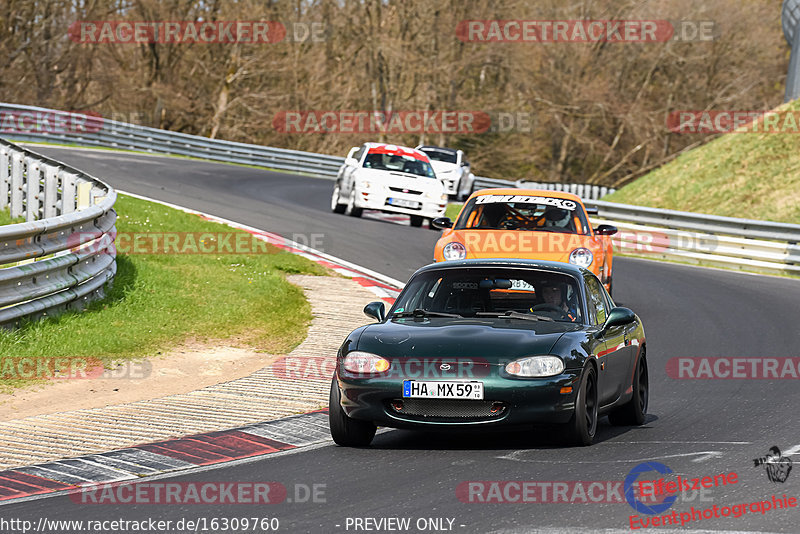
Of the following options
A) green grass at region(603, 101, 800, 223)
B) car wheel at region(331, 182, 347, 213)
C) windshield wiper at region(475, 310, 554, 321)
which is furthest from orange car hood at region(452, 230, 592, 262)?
green grass at region(603, 101, 800, 223)

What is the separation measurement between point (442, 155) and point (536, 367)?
1073 inches

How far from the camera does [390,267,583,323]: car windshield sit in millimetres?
8891

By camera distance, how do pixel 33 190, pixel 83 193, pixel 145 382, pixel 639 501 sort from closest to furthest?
1. pixel 639 501
2. pixel 145 382
3. pixel 83 193
4. pixel 33 190

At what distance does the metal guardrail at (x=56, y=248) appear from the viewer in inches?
431

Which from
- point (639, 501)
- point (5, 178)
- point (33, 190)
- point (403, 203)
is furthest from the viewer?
point (403, 203)

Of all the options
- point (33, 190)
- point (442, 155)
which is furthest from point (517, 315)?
point (442, 155)

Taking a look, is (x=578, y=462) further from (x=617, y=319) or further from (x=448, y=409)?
(x=617, y=319)

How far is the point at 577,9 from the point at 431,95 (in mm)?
9573

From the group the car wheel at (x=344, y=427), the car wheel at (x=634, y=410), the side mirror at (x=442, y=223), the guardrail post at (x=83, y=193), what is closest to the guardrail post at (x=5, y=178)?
the guardrail post at (x=83, y=193)

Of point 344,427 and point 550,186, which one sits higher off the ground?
A: point 344,427

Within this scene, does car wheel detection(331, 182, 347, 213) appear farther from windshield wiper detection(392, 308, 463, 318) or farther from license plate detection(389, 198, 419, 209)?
windshield wiper detection(392, 308, 463, 318)

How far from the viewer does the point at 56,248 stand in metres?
11.9

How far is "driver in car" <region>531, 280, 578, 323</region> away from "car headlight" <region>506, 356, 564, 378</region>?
1.08 meters

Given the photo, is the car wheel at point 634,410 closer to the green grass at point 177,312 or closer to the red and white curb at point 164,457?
the red and white curb at point 164,457
